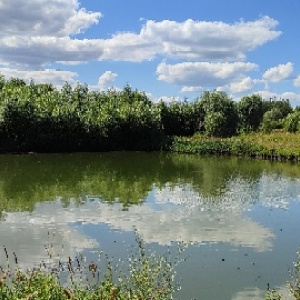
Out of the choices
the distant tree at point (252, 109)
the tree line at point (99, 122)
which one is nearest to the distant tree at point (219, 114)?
the tree line at point (99, 122)

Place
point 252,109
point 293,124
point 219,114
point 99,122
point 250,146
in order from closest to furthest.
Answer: point 250,146
point 99,122
point 219,114
point 293,124
point 252,109

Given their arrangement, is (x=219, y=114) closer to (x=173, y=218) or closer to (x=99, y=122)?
(x=99, y=122)

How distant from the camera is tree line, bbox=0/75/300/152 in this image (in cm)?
5262

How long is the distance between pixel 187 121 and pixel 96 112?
17507mm

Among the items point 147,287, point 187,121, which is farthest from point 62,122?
point 147,287

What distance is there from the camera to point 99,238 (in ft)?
51.8

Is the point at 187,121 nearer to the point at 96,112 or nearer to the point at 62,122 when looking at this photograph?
the point at 96,112

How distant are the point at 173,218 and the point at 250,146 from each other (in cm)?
3419

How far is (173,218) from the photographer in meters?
19.5

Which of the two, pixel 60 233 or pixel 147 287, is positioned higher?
pixel 147 287

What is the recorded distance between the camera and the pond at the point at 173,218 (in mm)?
12805

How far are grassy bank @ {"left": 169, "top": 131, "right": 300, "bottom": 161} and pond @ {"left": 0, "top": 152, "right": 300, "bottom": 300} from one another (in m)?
11.6

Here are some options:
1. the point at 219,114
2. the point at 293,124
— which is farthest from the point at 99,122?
the point at 293,124

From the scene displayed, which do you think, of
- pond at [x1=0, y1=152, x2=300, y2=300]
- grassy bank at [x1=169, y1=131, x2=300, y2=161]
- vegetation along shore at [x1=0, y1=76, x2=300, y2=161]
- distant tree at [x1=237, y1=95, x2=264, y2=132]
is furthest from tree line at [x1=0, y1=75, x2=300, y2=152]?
distant tree at [x1=237, y1=95, x2=264, y2=132]
